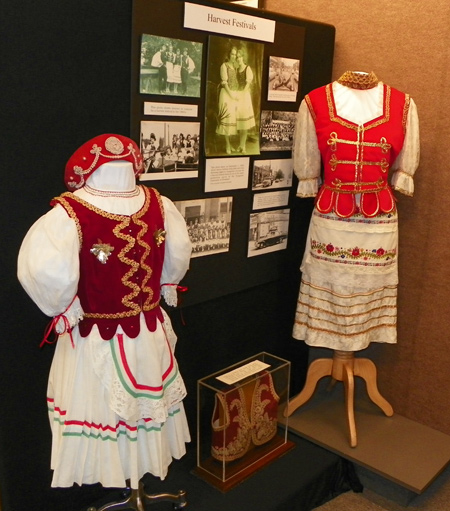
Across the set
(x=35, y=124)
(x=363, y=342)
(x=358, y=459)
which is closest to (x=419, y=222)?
(x=363, y=342)

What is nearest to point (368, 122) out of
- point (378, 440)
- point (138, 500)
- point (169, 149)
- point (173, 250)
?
point (169, 149)

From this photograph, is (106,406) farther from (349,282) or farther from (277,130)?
(277,130)

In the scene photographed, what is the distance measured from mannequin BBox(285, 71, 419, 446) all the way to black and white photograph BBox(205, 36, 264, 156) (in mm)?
209

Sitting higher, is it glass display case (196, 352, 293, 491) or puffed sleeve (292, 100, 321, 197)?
puffed sleeve (292, 100, 321, 197)

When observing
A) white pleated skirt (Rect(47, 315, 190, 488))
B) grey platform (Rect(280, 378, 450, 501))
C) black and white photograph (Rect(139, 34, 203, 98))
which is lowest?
grey platform (Rect(280, 378, 450, 501))

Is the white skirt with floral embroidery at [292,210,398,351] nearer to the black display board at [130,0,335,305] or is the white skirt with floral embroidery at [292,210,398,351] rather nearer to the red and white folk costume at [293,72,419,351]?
the red and white folk costume at [293,72,419,351]

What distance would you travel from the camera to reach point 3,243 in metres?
1.81

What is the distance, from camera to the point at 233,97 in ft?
7.70

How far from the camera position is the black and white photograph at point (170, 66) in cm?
202

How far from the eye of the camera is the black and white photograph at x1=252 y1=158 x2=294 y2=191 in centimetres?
255

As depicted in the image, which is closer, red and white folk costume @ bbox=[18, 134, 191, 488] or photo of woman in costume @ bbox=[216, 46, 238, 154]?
red and white folk costume @ bbox=[18, 134, 191, 488]

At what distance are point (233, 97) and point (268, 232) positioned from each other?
0.64 m

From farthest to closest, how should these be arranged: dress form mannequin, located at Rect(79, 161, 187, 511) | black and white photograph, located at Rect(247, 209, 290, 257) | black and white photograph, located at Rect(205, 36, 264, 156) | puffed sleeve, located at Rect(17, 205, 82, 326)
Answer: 1. black and white photograph, located at Rect(247, 209, 290, 257)
2. black and white photograph, located at Rect(205, 36, 264, 156)
3. dress form mannequin, located at Rect(79, 161, 187, 511)
4. puffed sleeve, located at Rect(17, 205, 82, 326)

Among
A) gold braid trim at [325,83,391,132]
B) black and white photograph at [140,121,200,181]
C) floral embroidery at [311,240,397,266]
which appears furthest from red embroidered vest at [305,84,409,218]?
black and white photograph at [140,121,200,181]
